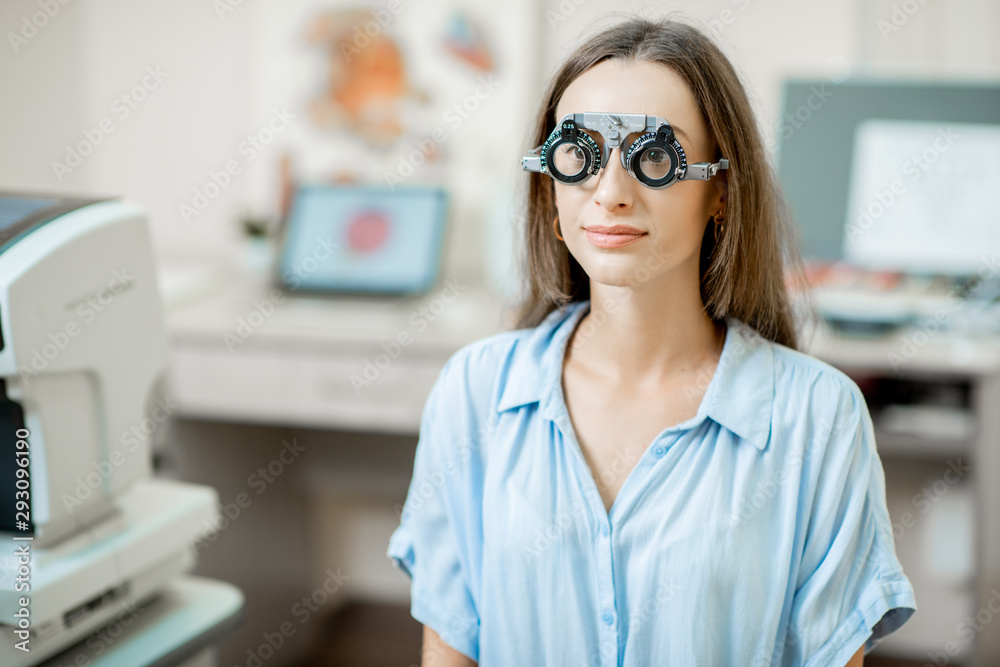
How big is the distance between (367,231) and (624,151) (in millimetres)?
1817

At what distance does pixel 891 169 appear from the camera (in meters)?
2.38

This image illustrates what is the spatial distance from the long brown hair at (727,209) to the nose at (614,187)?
11cm

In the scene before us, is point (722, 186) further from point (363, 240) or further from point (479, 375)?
point (363, 240)

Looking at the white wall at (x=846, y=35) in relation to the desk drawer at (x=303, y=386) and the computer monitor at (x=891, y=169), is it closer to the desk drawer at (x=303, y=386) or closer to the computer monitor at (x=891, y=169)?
the computer monitor at (x=891, y=169)

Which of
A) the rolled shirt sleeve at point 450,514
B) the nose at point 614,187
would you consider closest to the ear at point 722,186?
the nose at point 614,187

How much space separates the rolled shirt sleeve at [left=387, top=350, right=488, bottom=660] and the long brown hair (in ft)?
0.52

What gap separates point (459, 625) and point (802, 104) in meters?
1.83

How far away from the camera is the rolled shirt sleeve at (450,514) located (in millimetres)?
1120

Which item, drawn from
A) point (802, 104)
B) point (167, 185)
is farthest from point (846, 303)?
point (167, 185)

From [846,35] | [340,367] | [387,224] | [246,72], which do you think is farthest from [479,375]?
[246,72]

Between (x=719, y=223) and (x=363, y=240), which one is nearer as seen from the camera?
(x=719, y=223)

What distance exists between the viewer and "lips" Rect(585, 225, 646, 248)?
3.18 feet

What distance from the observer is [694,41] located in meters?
1.00

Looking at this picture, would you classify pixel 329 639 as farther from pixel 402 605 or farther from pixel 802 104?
pixel 802 104
